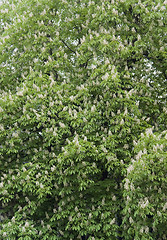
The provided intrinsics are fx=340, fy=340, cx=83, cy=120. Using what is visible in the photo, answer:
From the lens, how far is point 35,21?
47.0ft

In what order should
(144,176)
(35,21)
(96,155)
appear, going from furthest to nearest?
(35,21)
(96,155)
(144,176)

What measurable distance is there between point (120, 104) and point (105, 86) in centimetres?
91

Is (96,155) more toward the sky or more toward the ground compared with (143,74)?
more toward the ground

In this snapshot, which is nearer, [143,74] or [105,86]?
[105,86]

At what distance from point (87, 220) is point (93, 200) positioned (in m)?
0.86

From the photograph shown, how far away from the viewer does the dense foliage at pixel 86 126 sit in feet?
34.0


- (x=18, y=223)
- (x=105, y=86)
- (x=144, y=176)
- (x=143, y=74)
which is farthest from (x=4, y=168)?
(x=143, y=74)

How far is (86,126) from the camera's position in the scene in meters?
11.4

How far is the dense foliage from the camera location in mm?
10359

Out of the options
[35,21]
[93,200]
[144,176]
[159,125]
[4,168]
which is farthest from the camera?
[35,21]

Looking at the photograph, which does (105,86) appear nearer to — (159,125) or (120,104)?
(120,104)

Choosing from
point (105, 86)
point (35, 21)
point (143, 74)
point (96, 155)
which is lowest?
point (96, 155)

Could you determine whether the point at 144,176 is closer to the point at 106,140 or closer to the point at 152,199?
the point at 152,199

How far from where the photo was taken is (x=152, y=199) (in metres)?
9.69
